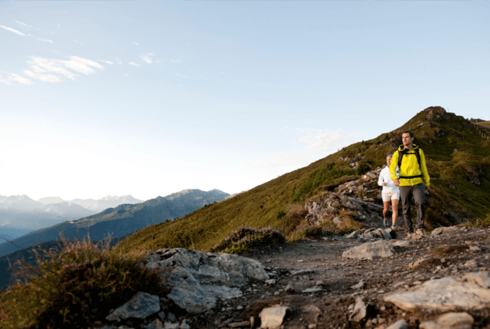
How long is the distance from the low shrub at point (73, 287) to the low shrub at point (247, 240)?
16.8 feet

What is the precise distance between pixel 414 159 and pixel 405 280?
6.14m

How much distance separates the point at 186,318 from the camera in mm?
4480

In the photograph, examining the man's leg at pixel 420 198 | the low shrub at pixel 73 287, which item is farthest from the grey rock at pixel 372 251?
the low shrub at pixel 73 287

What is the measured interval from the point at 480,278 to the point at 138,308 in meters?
5.25

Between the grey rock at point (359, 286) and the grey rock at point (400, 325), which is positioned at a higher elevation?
the grey rock at point (400, 325)

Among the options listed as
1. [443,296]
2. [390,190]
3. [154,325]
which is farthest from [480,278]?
[390,190]

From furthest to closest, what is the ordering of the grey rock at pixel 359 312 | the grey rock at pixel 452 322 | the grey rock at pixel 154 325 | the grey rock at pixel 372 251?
the grey rock at pixel 372 251
the grey rock at pixel 154 325
the grey rock at pixel 359 312
the grey rock at pixel 452 322

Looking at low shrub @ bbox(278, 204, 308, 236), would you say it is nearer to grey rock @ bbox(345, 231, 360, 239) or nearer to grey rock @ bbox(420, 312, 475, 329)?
grey rock @ bbox(345, 231, 360, 239)

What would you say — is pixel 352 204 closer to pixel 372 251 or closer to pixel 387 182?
pixel 387 182

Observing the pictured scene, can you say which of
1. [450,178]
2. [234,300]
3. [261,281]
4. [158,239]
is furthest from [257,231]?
[158,239]

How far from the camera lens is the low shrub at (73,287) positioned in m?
3.88

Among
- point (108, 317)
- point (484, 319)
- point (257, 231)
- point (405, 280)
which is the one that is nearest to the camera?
point (484, 319)

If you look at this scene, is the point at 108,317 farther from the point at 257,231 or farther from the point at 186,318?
→ the point at 257,231

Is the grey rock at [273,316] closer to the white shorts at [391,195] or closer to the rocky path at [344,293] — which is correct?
the rocky path at [344,293]
